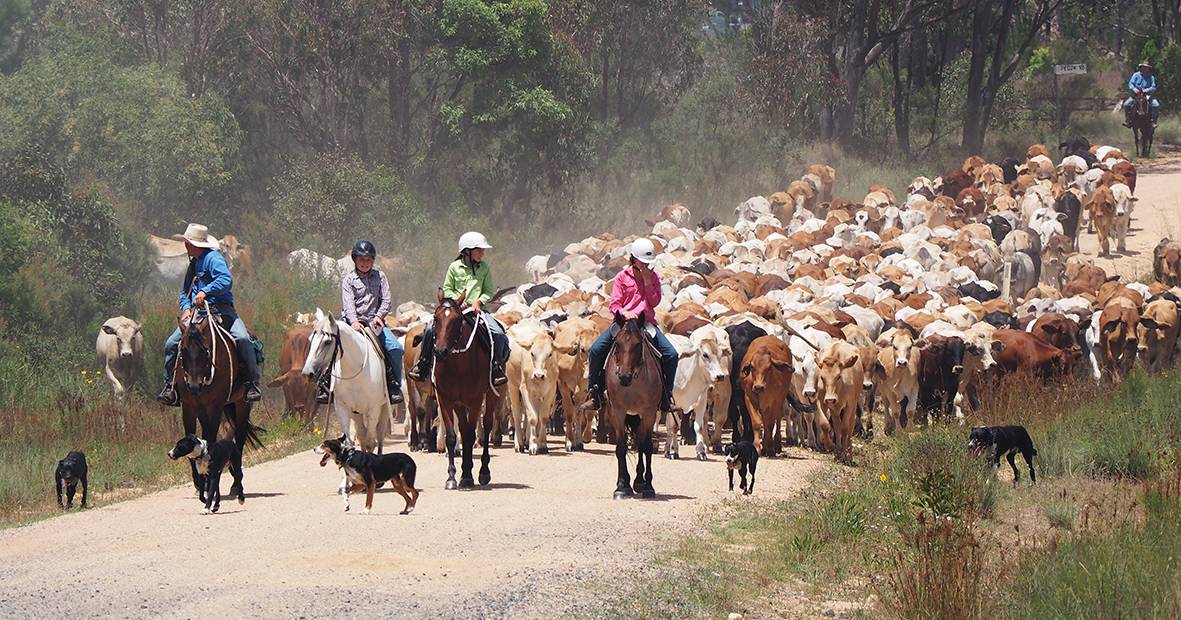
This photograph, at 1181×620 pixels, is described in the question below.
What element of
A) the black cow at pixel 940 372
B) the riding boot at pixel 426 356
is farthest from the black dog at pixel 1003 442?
the black cow at pixel 940 372

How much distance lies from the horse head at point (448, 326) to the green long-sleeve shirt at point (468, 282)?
215 millimetres

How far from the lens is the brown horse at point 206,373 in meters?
15.0

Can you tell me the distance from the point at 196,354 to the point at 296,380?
8.60 meters

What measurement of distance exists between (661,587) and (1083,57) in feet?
204

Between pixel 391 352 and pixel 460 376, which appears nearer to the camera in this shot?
pixel 460 376

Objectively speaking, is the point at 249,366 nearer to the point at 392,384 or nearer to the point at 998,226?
the point at 392,384

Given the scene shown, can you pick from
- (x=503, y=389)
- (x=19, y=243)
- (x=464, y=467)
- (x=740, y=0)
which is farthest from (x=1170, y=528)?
(x=740, y=0)

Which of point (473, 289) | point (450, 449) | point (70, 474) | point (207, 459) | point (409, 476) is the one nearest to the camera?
point (409, 476)

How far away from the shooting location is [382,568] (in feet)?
35.3

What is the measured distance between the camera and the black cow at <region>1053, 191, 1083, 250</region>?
4000 cm

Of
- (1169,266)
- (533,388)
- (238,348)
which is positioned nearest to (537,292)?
(533,388)

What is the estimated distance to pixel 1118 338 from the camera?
25547 mm

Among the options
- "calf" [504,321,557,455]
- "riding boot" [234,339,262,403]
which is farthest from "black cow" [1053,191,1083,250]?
"riding boot" [234,339,262,403]

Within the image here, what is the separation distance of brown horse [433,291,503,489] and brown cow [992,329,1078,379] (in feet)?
31.8
